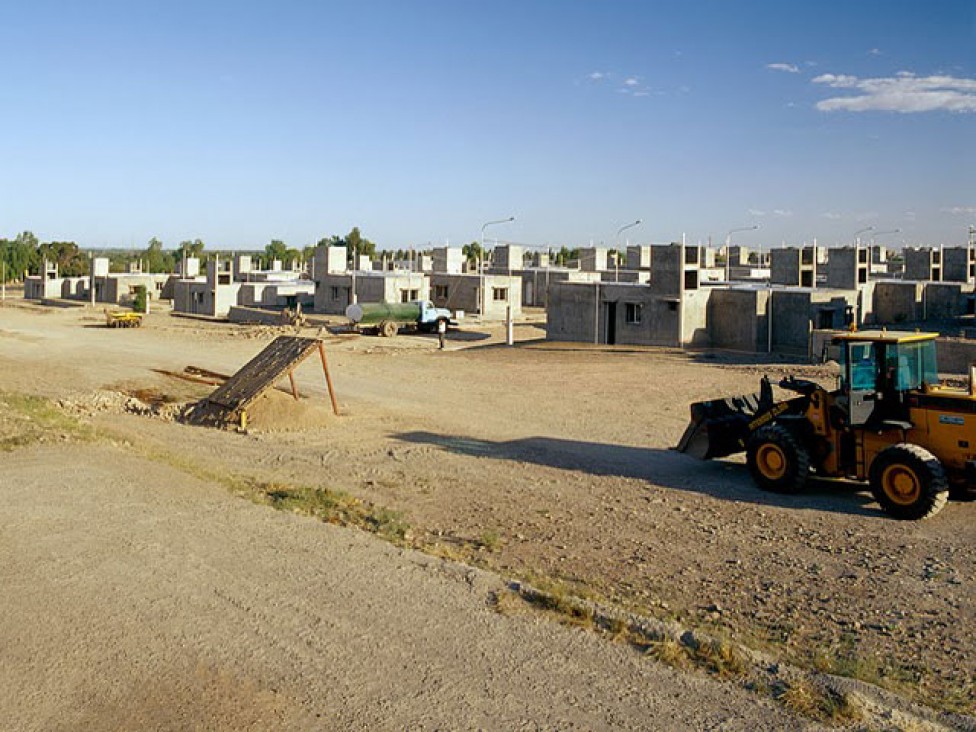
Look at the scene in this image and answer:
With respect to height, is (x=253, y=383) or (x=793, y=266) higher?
Result: (x=793, y=266)

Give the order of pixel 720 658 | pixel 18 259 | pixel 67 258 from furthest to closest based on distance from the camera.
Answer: pixel 18 259, pixel 67 258, pixel 720 658

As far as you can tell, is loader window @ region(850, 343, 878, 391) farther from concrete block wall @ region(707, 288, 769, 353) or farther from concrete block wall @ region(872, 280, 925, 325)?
concrete block wall @ region(872, 280, 925, 325)

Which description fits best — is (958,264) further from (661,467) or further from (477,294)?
(661,467)

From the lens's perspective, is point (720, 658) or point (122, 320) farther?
point (122, 320)

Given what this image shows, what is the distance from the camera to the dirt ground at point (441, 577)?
8.17m

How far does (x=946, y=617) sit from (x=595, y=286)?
1304 inches

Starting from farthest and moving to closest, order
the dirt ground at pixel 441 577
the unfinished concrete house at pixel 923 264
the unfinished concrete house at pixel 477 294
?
the unfinished concrete house at pixel 477 294
the unfinished concrete house at pixel 923 264
the dirt ground at pixel 441 577

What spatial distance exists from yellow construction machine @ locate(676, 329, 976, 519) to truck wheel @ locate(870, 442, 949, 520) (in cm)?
1

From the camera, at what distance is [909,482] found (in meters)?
14.0

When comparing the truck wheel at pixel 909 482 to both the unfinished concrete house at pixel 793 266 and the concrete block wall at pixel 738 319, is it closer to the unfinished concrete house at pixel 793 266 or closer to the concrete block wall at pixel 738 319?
the concrete block wall at pixel 738 319

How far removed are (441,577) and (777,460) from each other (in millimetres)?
6935

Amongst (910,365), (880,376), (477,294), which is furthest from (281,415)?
(477,294)

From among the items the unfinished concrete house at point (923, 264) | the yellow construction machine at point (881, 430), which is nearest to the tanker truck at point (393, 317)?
the unfinished concrete house at point (923, 264)

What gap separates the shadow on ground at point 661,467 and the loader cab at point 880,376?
145 cm
